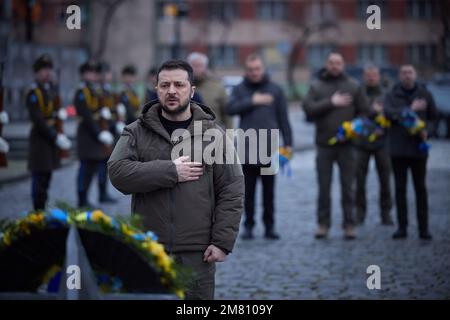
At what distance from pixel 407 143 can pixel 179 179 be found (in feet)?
20.2

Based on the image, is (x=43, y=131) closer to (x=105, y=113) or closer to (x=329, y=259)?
(x=105, y=113)

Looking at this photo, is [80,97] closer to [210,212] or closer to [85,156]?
[85,156]

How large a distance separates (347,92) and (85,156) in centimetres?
431

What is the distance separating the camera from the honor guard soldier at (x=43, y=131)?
37.5 feet

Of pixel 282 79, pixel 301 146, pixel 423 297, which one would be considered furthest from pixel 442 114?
pixel 282 79

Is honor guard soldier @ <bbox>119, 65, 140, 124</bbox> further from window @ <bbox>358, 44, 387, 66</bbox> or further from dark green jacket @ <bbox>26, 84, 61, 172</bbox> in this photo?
window @ <bbox>358, 44, 387, 66</bbox>

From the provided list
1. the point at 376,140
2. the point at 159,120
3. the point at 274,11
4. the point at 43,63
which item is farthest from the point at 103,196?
the point at 274,11

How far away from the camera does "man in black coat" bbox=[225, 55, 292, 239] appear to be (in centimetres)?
1103

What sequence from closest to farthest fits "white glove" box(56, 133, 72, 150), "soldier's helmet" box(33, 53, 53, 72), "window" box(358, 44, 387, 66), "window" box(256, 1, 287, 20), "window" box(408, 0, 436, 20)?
1. "soldier's helmet" box(33, 53, 53, 72)
2. "white glove" box(56, 133, 72, 150)
3. "window" box(408, 0, 436, 20)
4. "window" box(358, 44, 387, 66)
5. "window" box(256, 1, 287, 20)

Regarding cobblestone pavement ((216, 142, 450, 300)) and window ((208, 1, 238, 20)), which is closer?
cobblestone pavement ((216, 142, 450, 300))

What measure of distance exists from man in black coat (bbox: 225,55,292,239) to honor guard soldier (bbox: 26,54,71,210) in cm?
222

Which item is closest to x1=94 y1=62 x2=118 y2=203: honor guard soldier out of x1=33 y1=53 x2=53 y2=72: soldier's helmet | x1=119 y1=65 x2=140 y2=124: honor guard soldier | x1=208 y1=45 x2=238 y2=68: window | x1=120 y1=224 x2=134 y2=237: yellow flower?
x1=119 y1=65 x2=140 y2=124: honor guard soldier

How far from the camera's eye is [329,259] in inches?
380

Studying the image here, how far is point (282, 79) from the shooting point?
68312mm
